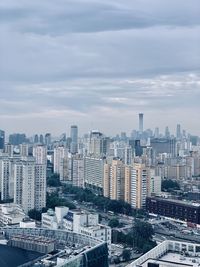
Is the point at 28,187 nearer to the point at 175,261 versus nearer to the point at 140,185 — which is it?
the point at 140,185

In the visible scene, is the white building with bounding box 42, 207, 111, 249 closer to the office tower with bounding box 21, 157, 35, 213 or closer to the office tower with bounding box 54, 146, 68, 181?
the office tower with bounding box 21, 157, 35, 213

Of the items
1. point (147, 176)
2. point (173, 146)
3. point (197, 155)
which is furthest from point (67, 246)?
point (173, 146)

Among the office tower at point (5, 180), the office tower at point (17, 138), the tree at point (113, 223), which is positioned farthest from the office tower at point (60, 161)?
the office tower at point (17, 138)

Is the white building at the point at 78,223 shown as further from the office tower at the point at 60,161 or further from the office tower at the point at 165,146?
the office tower at the point at 165,146

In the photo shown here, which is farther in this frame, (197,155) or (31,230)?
(197,155)

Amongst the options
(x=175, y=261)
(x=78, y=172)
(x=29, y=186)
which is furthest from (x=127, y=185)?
(x=175, y=261)

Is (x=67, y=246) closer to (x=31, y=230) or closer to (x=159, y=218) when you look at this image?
(x=31, y=230)

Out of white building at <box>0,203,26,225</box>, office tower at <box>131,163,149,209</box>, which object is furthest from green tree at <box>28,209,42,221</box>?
office tower at <box>131,163,149,209</box>
